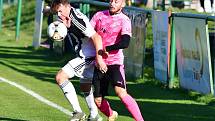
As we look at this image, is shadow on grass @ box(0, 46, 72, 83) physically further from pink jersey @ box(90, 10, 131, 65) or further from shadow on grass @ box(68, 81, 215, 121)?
pink jersey @ box(90, 10, 131, 65)

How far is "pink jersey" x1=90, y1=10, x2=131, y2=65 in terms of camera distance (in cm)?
859

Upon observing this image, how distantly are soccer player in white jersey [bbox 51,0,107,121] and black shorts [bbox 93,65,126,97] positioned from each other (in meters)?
0.15

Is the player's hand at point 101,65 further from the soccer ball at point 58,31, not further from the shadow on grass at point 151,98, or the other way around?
the shadow on grass at point 151,98

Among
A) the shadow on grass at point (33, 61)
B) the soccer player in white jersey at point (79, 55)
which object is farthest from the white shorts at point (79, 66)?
the shadow on grass at point (33, 61)

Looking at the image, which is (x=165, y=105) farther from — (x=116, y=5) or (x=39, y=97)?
(x=116, y=5)

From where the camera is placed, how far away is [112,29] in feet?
28.5

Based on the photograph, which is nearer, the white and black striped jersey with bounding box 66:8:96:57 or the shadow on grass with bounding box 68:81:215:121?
the white and black striped jersey with bounding box 66:8:96:57

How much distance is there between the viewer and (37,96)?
12.3 meters

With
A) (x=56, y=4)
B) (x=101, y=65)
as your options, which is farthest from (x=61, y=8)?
(x=101, y=65)

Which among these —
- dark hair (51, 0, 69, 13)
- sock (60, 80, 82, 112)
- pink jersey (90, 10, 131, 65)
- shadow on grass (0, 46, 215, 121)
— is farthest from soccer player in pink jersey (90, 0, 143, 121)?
shadow on grass (0, 46, 215, 121)

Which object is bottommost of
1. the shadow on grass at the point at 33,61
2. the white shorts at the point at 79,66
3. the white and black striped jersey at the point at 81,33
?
the shadow on grass at the point at 33,61

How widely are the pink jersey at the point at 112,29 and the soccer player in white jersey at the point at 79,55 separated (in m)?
0.17

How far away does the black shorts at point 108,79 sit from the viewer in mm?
8531

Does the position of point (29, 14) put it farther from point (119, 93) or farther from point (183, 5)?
point (119, 93)
